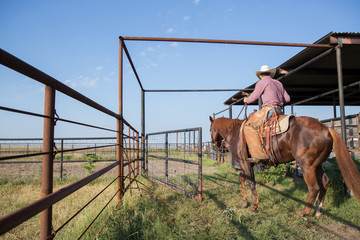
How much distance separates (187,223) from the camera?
3268 mm

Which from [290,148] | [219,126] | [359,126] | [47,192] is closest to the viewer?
[47,192]

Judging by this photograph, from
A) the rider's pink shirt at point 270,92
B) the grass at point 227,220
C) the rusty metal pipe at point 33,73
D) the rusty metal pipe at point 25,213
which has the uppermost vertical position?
the rider's pink shirt at point 270,92

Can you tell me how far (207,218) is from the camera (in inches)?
142

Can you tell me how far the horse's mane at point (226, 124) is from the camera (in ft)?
17.7

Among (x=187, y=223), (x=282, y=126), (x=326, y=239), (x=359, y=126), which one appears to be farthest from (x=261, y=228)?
(x=359, y=126)

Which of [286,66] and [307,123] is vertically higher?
[286,66]

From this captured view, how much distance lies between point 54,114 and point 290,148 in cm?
389

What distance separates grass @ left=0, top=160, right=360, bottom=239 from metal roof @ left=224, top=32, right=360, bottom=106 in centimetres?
339

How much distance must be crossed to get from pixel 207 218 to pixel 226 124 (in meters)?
2.63

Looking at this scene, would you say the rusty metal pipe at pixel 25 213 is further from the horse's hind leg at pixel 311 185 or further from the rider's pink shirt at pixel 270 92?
the rider's pink shirt at pixel 270 92

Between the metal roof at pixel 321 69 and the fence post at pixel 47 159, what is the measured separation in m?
5.61

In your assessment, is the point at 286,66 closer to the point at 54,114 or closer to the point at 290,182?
the point at 290,182

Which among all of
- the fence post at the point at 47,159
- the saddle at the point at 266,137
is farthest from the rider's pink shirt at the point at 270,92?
the fence post at the point at 47,159

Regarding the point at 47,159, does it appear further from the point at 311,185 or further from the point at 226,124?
the point at 226,124
